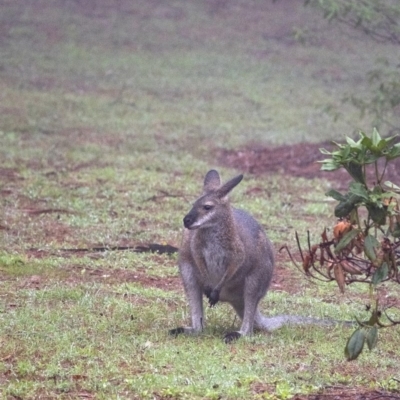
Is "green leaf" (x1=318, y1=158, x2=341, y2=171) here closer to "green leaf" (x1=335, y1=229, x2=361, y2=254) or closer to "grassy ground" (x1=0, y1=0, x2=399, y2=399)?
"green leaf" (x1=335, y1=229, x2=361, y2=254)

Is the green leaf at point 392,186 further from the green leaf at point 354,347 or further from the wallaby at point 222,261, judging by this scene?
the wallaby at point 222,261

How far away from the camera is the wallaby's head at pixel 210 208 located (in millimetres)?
5945

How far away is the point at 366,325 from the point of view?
13.3ft

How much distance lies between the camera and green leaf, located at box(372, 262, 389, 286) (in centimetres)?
394

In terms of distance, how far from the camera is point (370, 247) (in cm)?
391

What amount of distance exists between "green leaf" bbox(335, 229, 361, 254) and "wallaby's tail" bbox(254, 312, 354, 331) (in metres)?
2.28

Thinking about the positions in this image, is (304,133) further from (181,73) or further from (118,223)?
(118,223)

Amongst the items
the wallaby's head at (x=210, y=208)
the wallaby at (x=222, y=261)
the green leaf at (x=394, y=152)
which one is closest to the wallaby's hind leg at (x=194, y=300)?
the wallaby at (x=222, y=261)

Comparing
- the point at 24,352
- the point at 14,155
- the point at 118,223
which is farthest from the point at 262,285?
the point at 14,155

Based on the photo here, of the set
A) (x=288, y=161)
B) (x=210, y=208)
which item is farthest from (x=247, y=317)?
(x=288, y=161)

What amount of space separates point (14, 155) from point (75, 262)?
14.9ft

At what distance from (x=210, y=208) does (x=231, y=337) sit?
0.79 m

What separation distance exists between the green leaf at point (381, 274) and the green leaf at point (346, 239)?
16cm

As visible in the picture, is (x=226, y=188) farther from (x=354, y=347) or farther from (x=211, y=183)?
(x=354, y=347)
